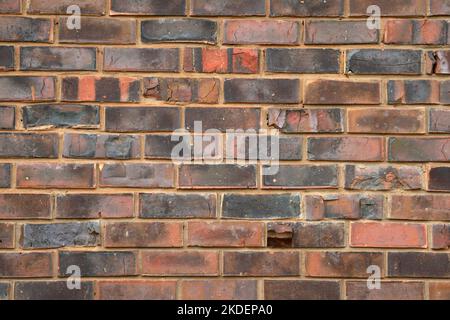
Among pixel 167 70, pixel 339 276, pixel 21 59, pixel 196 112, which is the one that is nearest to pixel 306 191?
pixel 339 276

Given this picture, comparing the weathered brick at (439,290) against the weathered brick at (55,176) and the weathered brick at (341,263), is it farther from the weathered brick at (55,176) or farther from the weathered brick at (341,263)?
the weathered brick at (55,176)

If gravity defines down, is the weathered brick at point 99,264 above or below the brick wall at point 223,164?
below

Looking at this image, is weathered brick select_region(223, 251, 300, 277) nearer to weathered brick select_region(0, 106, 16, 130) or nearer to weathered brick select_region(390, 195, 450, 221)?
weathered brick select_region(390, 195, 450, 221)

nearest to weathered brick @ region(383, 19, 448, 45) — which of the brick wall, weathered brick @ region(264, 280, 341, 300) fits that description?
the brick wall

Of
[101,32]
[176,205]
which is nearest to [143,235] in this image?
[176,205]

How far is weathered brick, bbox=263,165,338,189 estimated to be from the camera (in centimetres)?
191

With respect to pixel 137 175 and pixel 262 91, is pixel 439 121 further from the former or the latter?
pixel 137 175

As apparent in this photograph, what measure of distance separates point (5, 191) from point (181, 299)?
58cm

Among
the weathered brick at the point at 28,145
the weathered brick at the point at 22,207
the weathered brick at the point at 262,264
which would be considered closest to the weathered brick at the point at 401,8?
the weathered brick at the point at 262,264

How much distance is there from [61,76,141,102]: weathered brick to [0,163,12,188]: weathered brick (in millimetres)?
247

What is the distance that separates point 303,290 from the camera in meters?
1.91

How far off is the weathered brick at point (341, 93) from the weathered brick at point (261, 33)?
143 millimetres

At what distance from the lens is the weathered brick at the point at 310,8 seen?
1.93 metres

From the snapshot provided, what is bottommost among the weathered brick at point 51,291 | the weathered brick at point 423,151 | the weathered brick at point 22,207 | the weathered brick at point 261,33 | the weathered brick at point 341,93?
the weathered brick at point 51,291
